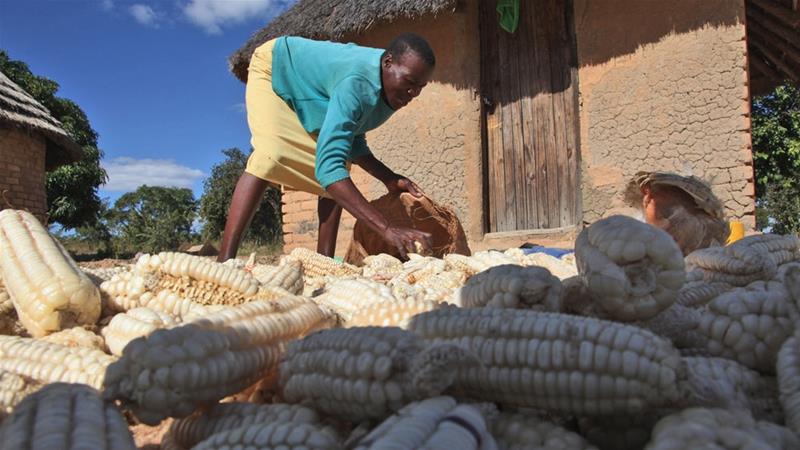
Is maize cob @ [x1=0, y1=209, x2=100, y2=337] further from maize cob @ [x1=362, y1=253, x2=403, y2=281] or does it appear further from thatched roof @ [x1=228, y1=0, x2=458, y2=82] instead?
thatched roof @ [x1=228, y1=0, x2=458, y2=82]

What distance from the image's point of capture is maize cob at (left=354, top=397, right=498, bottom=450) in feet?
2.68

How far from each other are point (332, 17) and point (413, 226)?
339 cm

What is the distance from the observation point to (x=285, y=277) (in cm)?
225

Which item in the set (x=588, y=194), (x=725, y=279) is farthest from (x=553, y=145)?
(x=725, y=279)

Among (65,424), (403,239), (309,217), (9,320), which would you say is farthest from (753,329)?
(309,217)

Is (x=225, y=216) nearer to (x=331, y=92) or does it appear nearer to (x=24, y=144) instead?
(x=24, y=144)

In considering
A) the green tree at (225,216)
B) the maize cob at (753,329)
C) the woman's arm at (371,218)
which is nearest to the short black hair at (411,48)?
the woman's arm at (371,218)

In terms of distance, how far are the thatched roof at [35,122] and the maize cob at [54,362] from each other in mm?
11091

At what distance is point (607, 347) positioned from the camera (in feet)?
3.40

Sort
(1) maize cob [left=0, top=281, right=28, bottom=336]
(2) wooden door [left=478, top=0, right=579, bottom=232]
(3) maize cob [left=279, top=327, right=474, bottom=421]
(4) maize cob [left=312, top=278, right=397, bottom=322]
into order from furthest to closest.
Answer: (2) wooden door [left=478, top=0, right=579, bottom=232]
(1) maize cob [left=0, top=281, right=28, bottom=336]
(4) maize cob [left=312, top=278, right=397, bottom=322]
(3) maize cob [left=279, top=327, right=474, bottom=421]

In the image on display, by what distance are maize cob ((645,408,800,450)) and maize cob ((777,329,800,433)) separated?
110mm

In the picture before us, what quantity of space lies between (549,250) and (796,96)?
525 inches

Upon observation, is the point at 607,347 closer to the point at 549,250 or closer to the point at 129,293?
the point at 129,293

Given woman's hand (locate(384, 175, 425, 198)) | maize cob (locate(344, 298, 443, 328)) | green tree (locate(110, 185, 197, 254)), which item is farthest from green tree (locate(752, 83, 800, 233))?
green tree (locate(110, 185, 197, 254))
